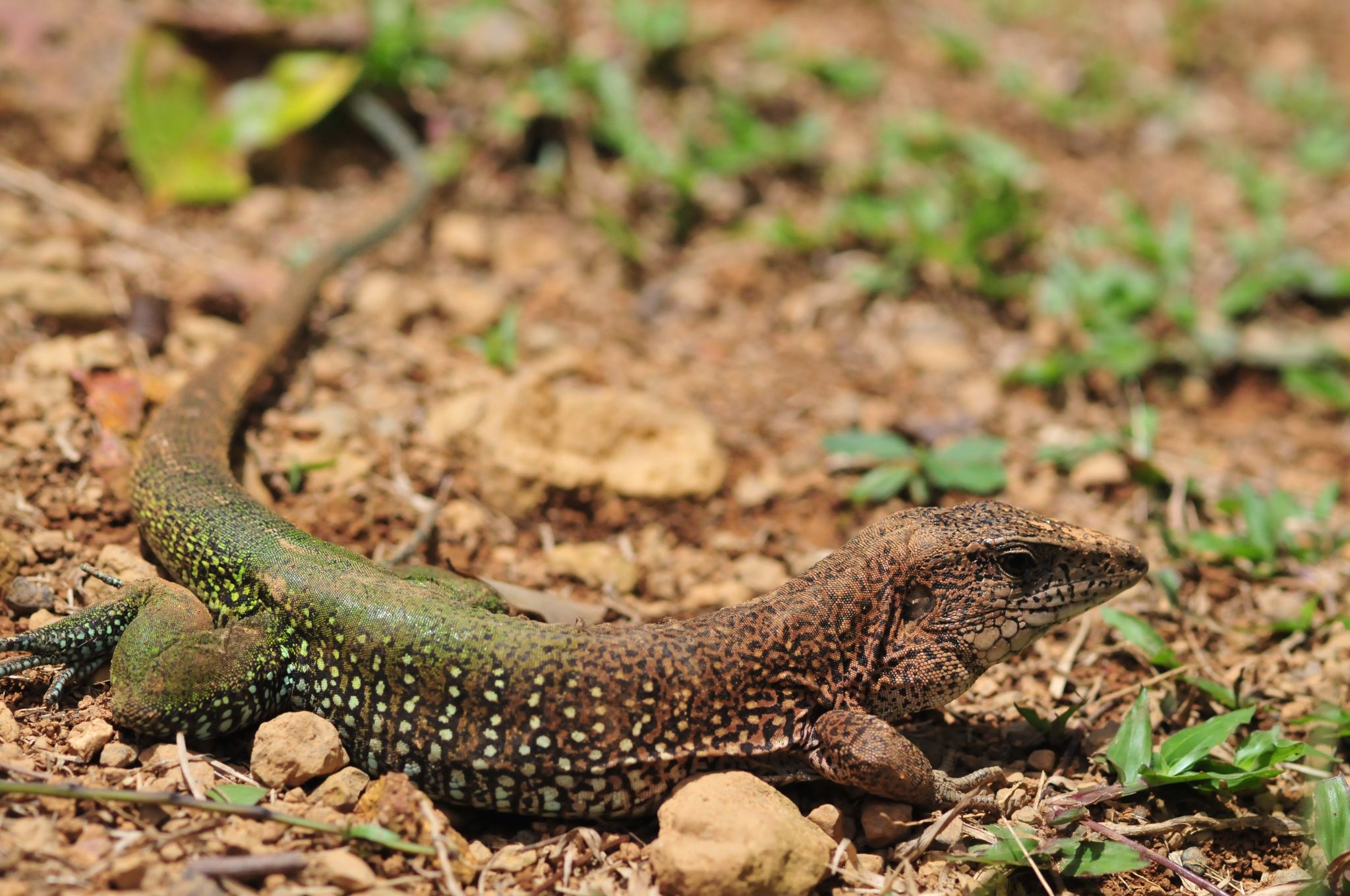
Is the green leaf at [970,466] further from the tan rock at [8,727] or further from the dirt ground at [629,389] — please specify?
the tan rock at [8,727]

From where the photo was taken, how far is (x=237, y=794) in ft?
12.9

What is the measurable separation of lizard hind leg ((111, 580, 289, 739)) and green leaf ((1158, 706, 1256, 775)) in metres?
3.39

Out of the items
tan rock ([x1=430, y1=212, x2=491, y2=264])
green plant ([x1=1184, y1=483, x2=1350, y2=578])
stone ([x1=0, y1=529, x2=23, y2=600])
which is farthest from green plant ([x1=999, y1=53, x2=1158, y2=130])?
stone ([x1=0, y1=529, x2=23, y2=600])

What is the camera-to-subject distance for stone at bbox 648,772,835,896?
3.74m

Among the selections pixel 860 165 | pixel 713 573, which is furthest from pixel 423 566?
pixel 860 165

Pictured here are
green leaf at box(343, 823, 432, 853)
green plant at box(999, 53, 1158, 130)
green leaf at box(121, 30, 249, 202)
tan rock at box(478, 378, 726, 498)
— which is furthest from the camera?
green plant at box(999, 53, 1158, 130)

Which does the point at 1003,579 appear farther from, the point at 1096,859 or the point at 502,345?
the point at 502,345

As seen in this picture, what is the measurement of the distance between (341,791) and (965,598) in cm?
239

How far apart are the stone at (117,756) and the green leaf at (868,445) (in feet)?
11.8

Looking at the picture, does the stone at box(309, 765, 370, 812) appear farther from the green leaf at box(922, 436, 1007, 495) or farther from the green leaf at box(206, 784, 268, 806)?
the green leaf at box(922, 436, 1007, 495)

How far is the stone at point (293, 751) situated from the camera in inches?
160

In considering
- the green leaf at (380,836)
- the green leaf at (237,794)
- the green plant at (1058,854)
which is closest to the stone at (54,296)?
the green leaf at (237,794)

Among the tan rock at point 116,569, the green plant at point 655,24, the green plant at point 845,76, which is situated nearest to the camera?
the tan rock at point 116,569

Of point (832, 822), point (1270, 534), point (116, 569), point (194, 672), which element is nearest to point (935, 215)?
point (1270, 534)
